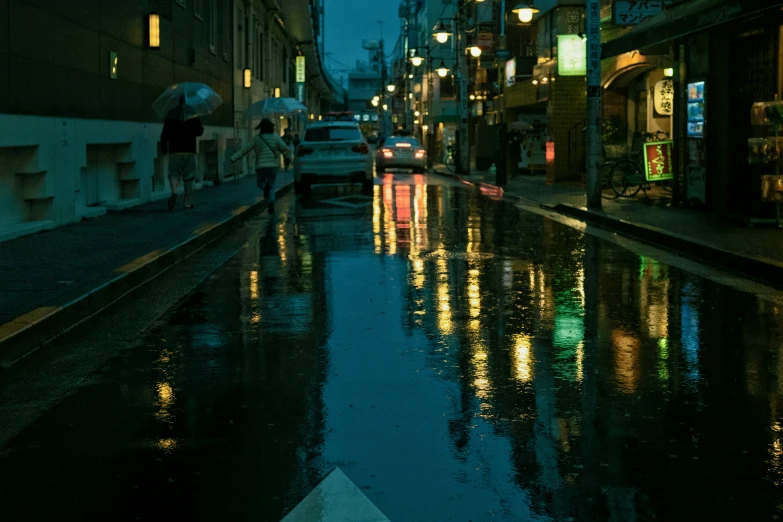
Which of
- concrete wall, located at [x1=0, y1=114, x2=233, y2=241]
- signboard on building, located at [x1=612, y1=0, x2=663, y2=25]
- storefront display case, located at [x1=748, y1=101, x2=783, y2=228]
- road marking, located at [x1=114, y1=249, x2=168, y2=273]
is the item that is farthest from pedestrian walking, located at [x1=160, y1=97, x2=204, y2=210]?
storefront display case, located at [x1=748, y1=101, x2=783, y2=228]

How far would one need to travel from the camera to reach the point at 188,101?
2109cm

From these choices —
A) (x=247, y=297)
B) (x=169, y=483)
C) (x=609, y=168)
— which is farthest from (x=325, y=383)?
(x=609, y=168)

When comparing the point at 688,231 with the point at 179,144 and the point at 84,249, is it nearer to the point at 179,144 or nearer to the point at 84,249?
the point at 84,249

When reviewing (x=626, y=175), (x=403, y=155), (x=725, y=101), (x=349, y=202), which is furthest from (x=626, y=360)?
(x=403, y=155)

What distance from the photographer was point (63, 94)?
16.6 m

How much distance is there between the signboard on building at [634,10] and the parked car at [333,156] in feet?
25.2

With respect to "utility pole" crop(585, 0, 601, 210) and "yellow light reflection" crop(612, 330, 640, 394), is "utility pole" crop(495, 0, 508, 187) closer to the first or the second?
"utility pole" crop(585, 0, 601, 210)

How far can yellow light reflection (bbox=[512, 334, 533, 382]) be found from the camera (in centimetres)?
707

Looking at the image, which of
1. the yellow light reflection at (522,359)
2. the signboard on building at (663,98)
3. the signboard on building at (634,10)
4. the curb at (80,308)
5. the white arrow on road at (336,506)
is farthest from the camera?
the signboard on building at (663,98)

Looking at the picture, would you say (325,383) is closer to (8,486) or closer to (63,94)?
(8,486)

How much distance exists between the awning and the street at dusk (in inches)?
2.2

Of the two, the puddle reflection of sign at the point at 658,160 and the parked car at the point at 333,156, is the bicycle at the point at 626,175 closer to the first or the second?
the puddle reflection of sign at the point at 658,160

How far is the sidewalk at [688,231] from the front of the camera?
1265cm

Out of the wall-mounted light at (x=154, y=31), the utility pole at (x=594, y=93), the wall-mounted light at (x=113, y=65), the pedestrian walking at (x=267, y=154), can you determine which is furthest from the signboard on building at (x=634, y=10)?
the wall-mounted light at (x=113, y=65)
